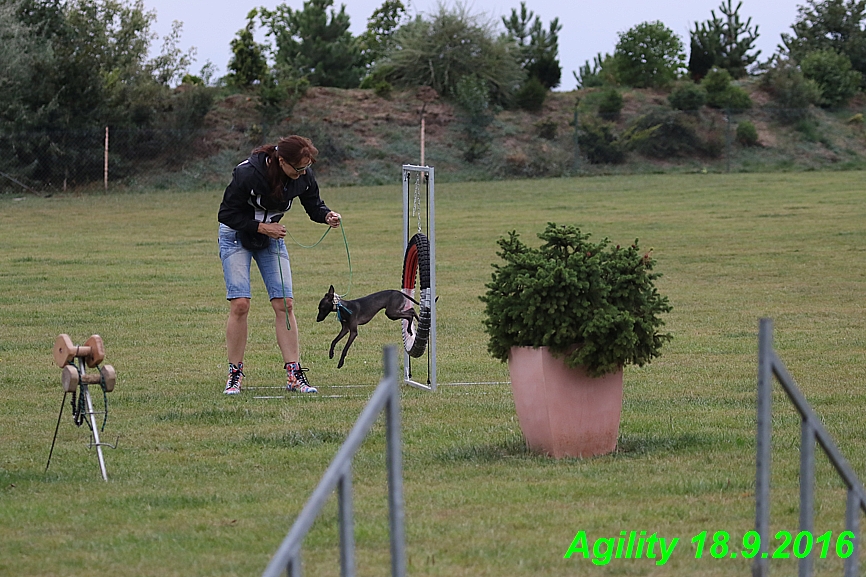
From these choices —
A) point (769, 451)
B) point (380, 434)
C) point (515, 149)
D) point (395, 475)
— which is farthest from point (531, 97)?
point (395, 475)

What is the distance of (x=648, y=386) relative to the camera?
8.31 m

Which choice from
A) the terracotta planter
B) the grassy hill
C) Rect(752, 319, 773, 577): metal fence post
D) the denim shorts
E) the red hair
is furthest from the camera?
the grassy hill

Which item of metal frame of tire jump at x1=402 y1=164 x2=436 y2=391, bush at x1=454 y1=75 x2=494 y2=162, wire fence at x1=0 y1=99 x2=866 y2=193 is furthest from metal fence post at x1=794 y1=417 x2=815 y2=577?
bush at x1=454 y1=75 x2=494 y2=162

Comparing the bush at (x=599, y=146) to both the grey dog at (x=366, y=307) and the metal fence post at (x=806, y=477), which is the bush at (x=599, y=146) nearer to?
the grey dog at (x=366, y=307)

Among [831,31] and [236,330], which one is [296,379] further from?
[831,31]

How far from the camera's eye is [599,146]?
38.2 metres

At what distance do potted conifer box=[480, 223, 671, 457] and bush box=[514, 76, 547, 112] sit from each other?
37.4m

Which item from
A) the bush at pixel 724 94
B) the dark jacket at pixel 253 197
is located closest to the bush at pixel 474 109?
the bush at pixel 724 94

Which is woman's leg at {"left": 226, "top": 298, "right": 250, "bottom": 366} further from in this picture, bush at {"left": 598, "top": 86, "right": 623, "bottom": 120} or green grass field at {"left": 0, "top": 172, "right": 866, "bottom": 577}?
bush at {"left": 598, "top": 86, "right": 623, "bottom": 120}

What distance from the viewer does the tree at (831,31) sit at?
48.5 meters

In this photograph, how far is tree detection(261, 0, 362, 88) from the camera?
46.8 metres

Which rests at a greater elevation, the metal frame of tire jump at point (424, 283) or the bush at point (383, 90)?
the bush at point (383, 90)

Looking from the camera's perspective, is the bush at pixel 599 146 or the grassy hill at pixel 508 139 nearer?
the grassy hill at pixel 508 139

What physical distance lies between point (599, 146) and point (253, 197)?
1227 inches
